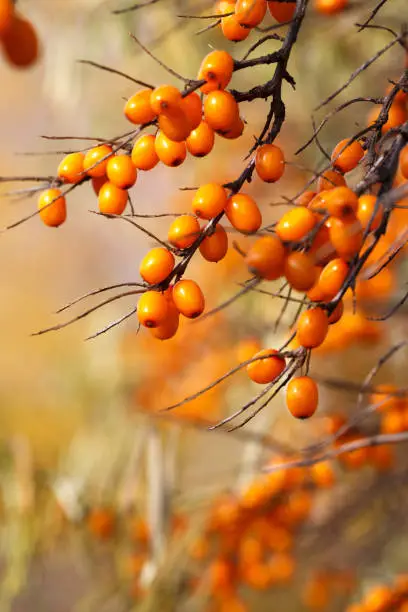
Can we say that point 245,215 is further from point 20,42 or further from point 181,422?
point 181,422

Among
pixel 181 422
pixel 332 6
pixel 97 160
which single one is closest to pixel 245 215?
pixel 97 160

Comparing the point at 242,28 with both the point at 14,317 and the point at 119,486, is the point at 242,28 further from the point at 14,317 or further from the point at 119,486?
the point at 14,317

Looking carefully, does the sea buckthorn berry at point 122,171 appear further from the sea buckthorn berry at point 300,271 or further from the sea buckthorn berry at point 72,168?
the sea buckthorn berry at point 300,271

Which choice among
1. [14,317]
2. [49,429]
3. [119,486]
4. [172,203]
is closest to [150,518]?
[119,486]

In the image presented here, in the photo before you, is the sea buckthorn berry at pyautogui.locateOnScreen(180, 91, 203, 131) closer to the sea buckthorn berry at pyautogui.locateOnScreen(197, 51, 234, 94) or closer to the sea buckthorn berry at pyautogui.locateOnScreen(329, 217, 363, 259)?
the sea buckthorn berry at pyautogui.locateOnScreen(197, 51, 234, 94)

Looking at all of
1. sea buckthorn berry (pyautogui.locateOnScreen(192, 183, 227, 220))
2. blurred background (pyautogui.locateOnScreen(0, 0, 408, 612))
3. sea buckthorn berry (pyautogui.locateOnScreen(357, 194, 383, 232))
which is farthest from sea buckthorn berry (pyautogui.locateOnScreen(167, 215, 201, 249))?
blurred background (pyautogui.locateOnScreen(0, 0, 408, 612))

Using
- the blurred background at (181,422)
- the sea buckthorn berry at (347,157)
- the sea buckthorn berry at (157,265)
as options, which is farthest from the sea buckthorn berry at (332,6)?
the sea buckthorn berry at (157,265)
